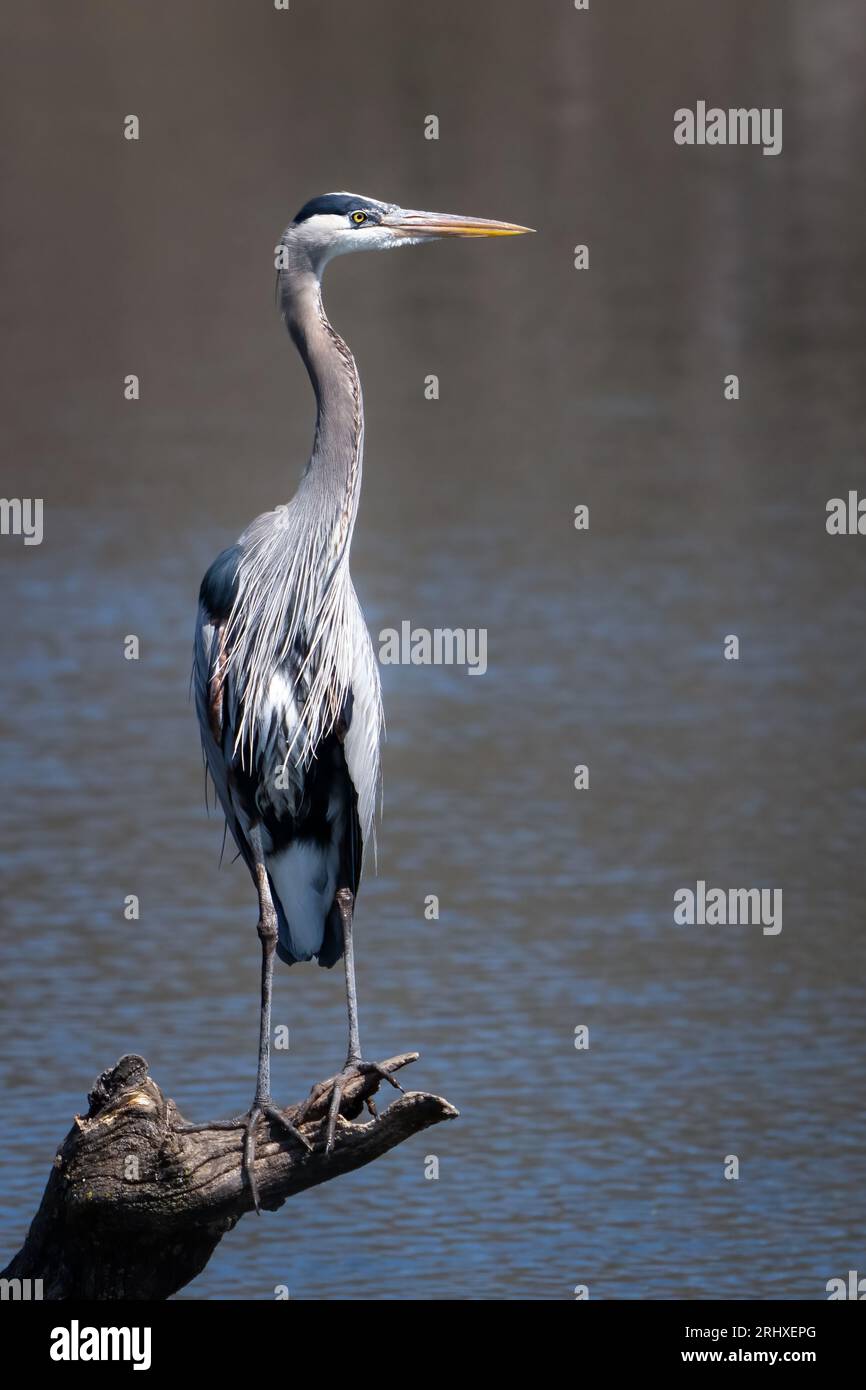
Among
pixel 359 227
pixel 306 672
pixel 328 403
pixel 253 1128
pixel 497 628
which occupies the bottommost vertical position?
pixel 253 1128

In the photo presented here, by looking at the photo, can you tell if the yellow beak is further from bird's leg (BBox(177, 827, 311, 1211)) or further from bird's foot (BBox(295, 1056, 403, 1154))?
bird's foot (BBox(295, 1056, 403, 1154))

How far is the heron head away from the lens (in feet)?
34.2

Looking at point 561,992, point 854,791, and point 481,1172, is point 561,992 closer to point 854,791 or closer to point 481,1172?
point 481,1172

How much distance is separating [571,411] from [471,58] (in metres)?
17.3

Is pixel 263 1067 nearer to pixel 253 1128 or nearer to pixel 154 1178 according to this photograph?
pixel 253 1128

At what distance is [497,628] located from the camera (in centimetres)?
2159

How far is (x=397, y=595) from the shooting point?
22.0m

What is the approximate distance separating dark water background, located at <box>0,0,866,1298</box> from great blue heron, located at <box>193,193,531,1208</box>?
109 inches

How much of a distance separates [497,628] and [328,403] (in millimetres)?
11228

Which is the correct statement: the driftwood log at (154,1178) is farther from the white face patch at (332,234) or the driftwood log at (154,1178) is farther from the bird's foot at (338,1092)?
the white face patch at (332,234)

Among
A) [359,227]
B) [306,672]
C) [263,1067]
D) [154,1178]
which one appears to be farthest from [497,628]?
[154,1178]

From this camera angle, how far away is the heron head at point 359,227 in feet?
34.2

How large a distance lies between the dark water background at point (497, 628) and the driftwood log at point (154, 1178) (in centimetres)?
312
